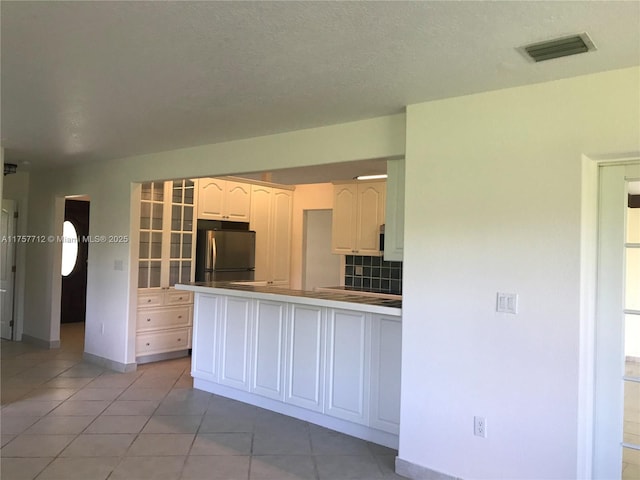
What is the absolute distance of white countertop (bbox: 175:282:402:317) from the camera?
3268mm

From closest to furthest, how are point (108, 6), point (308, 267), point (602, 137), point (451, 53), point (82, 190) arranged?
1. point (108, 6)
2. point (451, 53)
3. point (602, 137)
4. point (82, 190)
5. point (308, 267)

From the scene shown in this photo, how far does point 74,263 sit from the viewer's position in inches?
328

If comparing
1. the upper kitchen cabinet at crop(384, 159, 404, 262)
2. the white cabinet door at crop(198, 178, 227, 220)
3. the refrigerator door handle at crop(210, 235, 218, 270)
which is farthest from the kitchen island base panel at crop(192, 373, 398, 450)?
the white cabinet door at crop(198, 178, 227, 220)

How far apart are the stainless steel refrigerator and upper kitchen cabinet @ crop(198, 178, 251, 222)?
261mm

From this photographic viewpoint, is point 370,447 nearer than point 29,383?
Yes

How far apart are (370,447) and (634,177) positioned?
2339mm

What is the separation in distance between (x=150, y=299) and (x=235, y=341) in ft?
5.63

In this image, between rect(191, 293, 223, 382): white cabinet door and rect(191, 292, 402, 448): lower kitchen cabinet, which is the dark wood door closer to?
rect(191, 293, 223, 382): white cabinet door

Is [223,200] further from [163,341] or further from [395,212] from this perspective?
[395,212]

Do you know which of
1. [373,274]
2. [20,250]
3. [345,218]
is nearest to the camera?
[345,218]

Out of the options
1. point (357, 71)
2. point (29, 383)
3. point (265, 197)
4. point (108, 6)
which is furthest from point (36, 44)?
point (265, 197)

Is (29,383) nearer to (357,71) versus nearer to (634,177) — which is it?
(357,71)

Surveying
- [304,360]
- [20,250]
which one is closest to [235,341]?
[304,360]

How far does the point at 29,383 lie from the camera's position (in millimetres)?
4695
